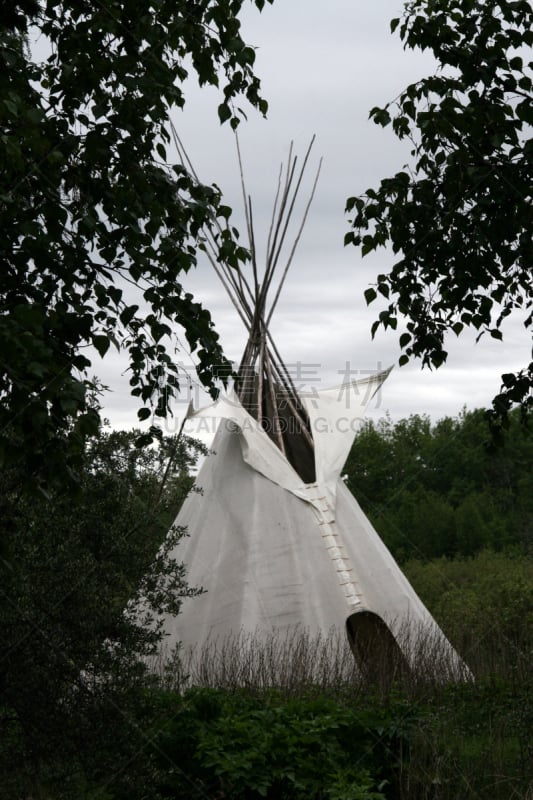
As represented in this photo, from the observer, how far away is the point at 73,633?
4.32 metres

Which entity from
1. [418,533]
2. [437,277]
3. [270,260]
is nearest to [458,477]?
[418,533]

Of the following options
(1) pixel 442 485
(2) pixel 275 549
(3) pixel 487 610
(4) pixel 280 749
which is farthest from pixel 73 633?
(1) pixel 442 485

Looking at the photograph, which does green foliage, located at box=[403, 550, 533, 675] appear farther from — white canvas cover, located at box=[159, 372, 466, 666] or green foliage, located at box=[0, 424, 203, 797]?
green foliage, located at box=[0, 424, 203, 797]

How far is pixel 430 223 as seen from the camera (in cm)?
489

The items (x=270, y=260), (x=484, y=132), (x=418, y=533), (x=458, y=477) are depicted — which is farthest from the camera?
(x=458, y=477)

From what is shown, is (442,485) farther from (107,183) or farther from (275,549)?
(107,183)

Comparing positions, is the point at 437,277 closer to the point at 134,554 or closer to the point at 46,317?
the point at 134,554

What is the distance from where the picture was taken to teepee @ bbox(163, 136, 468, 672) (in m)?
7.57

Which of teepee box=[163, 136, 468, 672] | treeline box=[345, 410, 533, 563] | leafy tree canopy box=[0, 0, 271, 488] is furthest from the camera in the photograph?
treeline box=[345, 410, 533, 563]

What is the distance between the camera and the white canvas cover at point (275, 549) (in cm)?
757

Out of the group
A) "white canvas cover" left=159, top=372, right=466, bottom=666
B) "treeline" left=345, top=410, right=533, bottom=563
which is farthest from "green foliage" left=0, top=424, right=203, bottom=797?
"treeline" left=345, top=410, right=533, bottom=563

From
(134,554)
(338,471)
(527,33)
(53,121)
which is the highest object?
(527,33)

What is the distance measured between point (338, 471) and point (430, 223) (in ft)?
11.9

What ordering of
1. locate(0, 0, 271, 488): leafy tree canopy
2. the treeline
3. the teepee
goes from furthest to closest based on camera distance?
the treeline
the teepee
locate(0, 0, 271, 488): leafy tree canopy
